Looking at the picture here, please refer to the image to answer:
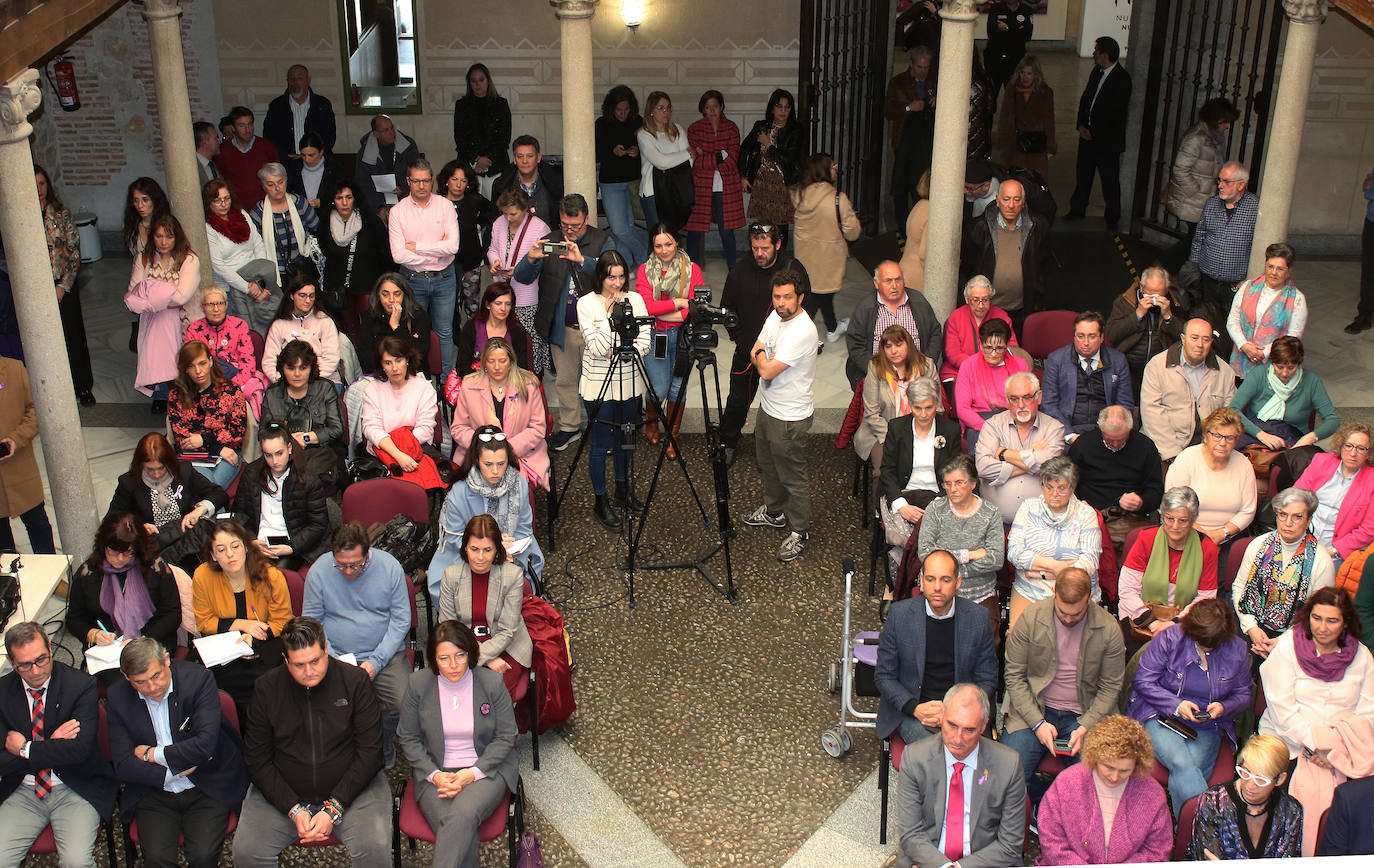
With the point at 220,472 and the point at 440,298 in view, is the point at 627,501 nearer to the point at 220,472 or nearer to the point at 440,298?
the point at 220,472

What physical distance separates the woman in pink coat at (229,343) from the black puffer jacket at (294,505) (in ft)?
3.75

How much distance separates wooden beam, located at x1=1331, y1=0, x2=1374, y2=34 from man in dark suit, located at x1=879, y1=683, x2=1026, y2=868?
499 centimetres

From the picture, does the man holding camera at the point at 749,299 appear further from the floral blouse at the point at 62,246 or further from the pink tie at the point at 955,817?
the floral blouse at the point at 62,246

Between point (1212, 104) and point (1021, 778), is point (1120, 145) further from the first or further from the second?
point (1021, 778)

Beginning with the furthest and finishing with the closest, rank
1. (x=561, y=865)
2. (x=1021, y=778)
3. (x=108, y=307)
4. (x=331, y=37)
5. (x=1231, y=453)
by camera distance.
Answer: (x=331, y=37)
(x=108, y=307)
(x=1231, y=453)
(x=561, y=865)
(x=1021, y=778)

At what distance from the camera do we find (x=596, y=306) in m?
7.77

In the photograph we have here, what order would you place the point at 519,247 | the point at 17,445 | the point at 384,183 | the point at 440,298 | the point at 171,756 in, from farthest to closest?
the point at 384,183, the point at 440,298, the point at 519,247, the point at 17,445, the point at 171,756

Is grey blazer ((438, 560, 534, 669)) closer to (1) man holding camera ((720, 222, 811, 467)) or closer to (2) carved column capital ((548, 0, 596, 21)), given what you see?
(1) man holding camera ((720, 222, 811, 467))

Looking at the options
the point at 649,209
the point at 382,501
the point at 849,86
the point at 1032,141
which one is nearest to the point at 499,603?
the point at 382,501

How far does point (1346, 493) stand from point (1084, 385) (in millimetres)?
1523

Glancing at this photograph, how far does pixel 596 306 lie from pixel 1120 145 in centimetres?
666

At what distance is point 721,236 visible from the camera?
12.1 metres

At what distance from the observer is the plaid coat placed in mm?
11531

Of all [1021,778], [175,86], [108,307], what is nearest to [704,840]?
[1021,778]
